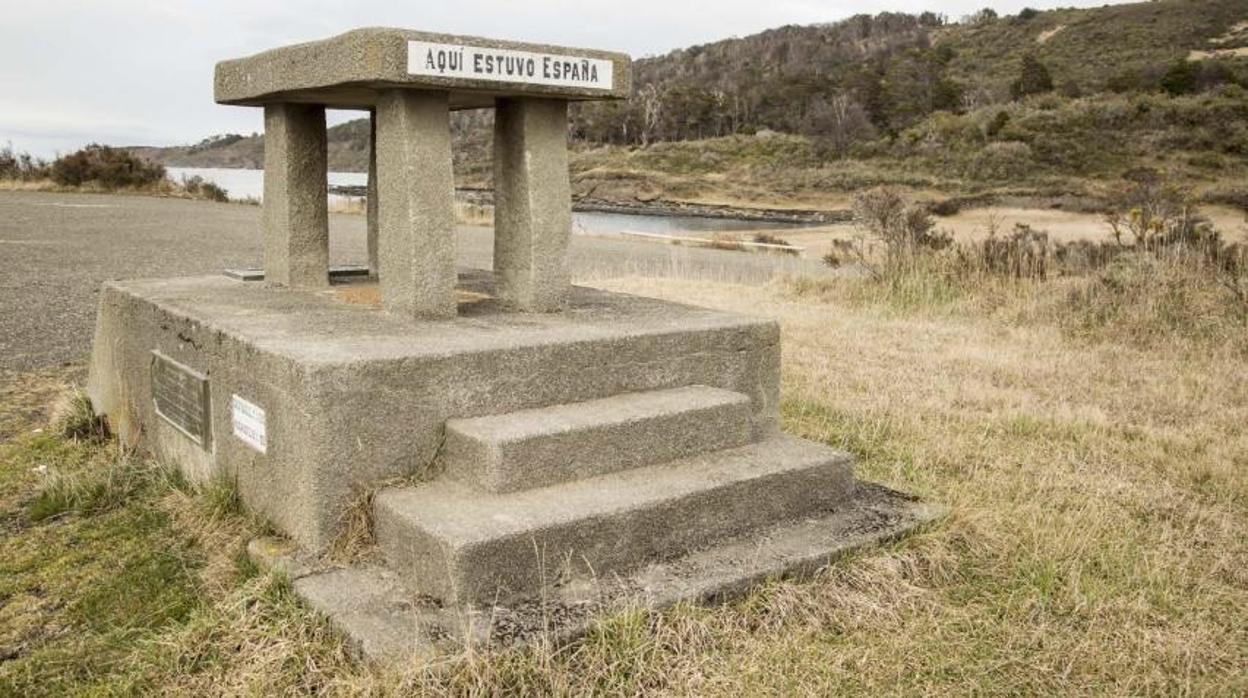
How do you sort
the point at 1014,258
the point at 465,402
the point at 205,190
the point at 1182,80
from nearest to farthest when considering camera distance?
1. the point at 465,402
2. the point at 1014,258
3. the point at 205,190
4. the point at 1182,80

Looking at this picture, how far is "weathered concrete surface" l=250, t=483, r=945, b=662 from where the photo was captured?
2.92 meters

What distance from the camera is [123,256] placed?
12578 mm

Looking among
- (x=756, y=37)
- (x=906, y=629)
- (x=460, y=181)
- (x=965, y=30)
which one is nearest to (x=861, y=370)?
(x=906, y=629)

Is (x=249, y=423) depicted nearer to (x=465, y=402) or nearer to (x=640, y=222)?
(x=465, y=402)

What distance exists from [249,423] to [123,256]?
10.1 meters

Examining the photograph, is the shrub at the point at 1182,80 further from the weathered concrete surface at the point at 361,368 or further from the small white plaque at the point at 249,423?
the small white plaque at the point at 249,423

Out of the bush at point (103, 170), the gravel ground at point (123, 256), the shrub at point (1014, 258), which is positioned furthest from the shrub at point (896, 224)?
the bush at point (103, 170)

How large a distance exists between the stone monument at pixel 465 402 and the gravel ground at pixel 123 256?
3506mm

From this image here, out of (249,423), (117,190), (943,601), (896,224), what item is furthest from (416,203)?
(117,190)

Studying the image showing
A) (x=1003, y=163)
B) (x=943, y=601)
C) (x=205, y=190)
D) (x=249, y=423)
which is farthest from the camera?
(x=1003, y=163)

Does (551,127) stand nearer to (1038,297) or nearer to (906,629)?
(906,629)

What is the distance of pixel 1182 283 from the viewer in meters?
8.80

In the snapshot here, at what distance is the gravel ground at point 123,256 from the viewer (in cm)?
838

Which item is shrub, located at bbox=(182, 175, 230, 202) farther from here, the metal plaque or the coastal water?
the metal plaque
